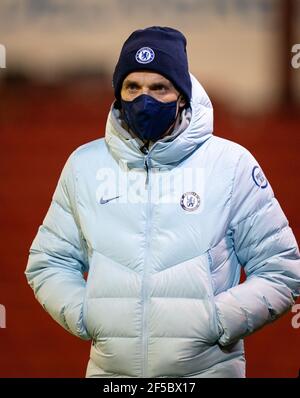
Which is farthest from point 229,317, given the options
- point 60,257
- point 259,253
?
point 60,257

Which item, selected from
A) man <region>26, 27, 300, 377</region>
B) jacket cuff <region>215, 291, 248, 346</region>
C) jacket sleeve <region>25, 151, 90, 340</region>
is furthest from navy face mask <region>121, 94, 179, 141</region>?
jacket cuff <region>215, 291, 248, 346</region>

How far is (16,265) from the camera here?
8.20 ft

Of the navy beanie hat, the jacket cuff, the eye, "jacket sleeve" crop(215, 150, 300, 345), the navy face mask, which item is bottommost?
the jacket cuff

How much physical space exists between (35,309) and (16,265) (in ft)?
0.45

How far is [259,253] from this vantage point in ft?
5.61

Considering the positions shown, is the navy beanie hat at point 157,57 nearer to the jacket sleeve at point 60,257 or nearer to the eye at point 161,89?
the eye at point 161,89

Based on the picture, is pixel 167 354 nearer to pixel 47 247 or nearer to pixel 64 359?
pixel 47 247

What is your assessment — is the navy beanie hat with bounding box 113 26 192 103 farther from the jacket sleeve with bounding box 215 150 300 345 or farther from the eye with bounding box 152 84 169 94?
the jacket sleeve with bounding box 215 150 300 345

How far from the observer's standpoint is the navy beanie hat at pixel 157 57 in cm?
171

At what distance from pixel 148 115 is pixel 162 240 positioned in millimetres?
245

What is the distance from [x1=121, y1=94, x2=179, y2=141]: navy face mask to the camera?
5.57 feet

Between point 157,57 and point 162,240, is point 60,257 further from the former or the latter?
point 157,57

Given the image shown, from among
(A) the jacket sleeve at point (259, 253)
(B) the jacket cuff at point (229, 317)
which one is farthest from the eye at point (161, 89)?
(B) the jacket cuff at point (229, 317)

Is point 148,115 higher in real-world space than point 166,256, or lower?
higher
